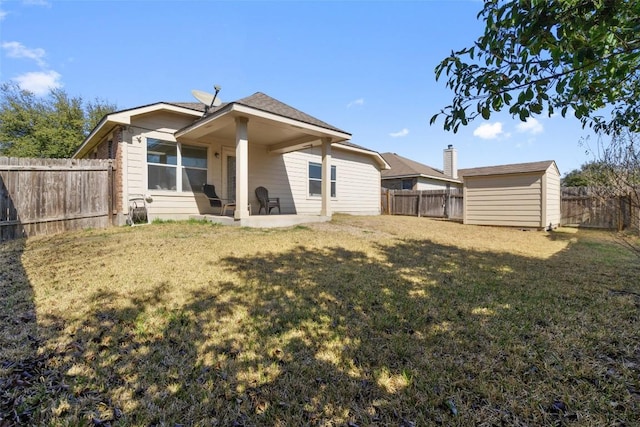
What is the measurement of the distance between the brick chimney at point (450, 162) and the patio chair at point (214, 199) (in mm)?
18597

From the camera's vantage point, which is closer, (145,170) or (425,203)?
(145,170)

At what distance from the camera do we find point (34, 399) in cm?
174

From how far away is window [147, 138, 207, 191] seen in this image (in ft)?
28.5

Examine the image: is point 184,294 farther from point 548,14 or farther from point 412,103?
point 412,103

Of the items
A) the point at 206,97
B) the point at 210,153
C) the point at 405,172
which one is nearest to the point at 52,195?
the point at 210,153

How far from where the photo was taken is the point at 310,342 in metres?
2.40

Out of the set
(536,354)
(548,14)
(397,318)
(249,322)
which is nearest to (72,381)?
(249,322)

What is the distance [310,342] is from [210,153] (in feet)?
28.2

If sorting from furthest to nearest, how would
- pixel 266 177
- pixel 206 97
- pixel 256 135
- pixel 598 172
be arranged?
1. pixel 266 177
2. pixel 256 135
3. pixel 206 97
4. pixel 598 172

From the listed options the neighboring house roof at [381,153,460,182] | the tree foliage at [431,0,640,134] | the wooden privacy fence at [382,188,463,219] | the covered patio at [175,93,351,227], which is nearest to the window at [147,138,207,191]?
the covered patio at [175,93,351,227]

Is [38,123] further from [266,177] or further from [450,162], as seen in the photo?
[450,162]

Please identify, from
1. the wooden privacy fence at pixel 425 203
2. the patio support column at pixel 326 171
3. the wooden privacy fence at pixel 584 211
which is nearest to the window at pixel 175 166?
the patio support column at pixel 326 171

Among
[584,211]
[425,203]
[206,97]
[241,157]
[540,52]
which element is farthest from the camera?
[425,203]

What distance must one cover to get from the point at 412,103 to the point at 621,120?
8.37 meters
